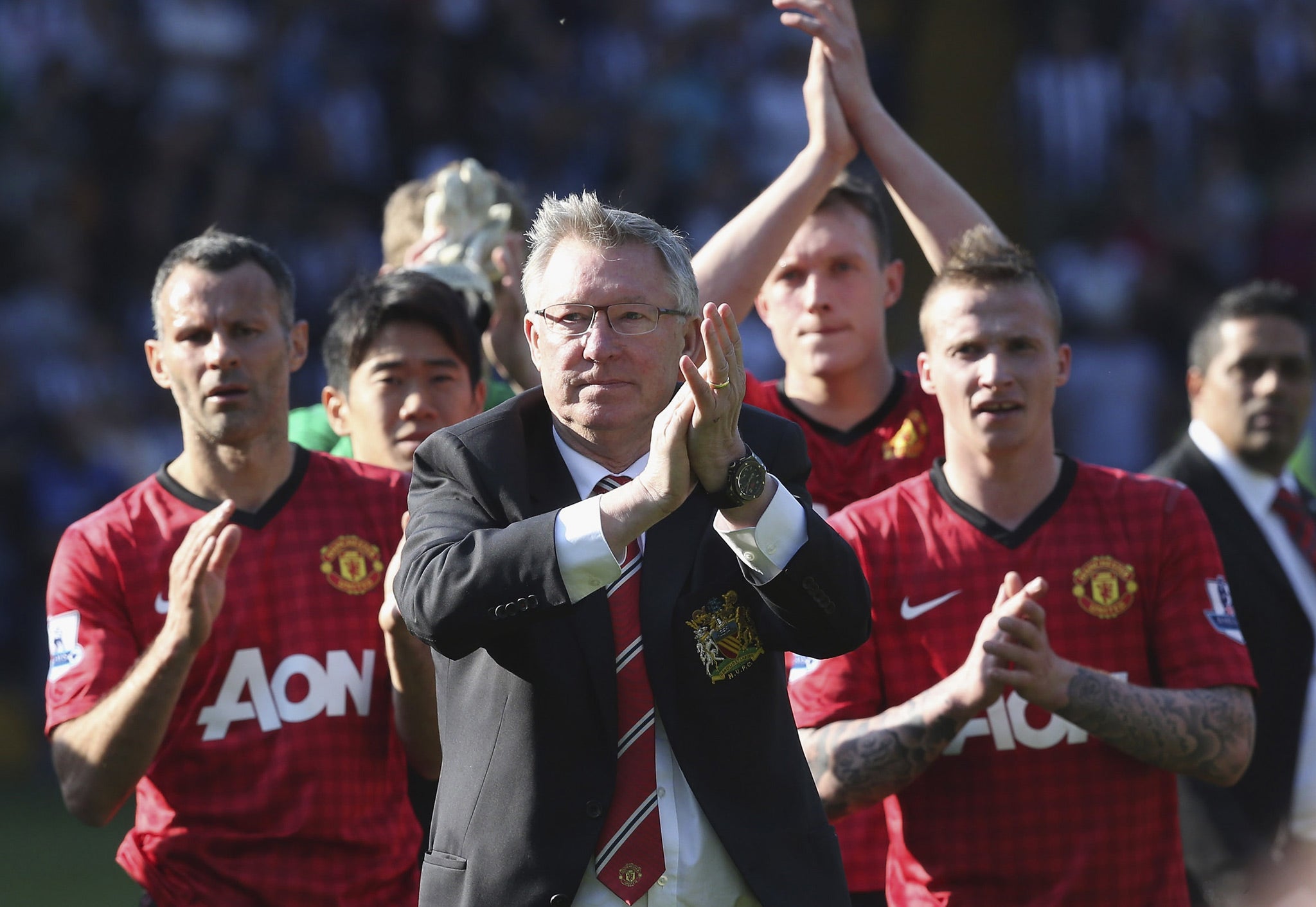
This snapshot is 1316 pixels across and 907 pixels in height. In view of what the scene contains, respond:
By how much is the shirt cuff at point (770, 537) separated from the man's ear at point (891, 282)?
226 cm

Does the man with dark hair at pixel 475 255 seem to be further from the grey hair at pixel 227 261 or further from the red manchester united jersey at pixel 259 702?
the red manchester united jersey at pixel 259 702

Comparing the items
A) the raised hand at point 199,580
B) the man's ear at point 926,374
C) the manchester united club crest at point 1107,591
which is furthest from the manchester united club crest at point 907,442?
the raised hand at point 199,580

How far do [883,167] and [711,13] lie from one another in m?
8.74

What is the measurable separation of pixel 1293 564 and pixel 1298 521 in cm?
23

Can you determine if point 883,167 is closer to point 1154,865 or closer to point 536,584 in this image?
point 1154,865

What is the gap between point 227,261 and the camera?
439 centimetres

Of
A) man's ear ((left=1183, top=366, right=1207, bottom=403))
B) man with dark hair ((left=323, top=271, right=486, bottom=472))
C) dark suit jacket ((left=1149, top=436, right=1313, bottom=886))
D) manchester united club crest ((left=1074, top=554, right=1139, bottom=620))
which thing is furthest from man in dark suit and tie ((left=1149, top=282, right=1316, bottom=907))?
man with dark hair ((left=323, top=271, right=486, bottom=472))

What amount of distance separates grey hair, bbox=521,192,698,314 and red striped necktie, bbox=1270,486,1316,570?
10.4ft

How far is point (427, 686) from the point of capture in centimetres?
408

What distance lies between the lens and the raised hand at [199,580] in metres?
3.76

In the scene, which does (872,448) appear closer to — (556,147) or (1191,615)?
(1191,615)

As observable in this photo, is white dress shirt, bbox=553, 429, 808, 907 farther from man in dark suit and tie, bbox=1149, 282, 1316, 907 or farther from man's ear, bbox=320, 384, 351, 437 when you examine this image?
Answer: man in dark suit and tie, bbox=1149, 282, 1316, 907

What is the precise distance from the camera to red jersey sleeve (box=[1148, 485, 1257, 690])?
399 centimetres

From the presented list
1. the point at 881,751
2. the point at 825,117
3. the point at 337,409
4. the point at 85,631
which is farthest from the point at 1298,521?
the point at 85,631
